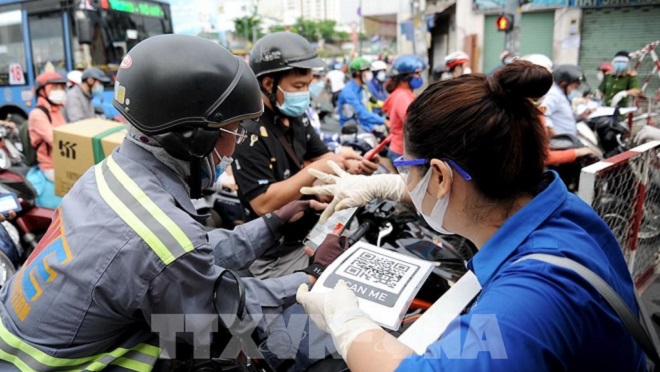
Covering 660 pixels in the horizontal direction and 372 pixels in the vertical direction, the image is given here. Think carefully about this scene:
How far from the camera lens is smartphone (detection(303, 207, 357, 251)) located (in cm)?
225

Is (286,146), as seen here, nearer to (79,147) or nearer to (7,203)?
(7,203)

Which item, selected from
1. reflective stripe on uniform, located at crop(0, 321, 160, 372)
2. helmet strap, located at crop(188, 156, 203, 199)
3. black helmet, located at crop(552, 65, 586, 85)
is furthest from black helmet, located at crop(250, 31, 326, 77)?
black helmet, located at crop(552, 65, 586, 85)

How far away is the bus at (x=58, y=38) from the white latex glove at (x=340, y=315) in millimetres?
8238

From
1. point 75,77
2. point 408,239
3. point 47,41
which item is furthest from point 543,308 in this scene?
point 47,41

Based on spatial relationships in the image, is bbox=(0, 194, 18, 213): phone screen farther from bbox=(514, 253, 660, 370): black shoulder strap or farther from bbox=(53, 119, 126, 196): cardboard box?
bbox=(514, 253, 660, 370): black shoulder strap

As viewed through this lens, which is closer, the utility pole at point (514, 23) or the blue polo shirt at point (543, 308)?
the blue polo shirt at point (543, 308)

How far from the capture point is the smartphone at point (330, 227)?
2252 millimetres

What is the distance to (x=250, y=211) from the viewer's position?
108 inches

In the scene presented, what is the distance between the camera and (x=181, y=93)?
1.54 metres

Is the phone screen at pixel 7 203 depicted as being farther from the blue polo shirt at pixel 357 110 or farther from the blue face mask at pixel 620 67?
the blue face mask at pixel 620 67

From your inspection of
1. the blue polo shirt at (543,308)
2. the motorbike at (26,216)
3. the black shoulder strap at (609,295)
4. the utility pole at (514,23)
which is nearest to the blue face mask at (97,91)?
the motorbike at (26,216)

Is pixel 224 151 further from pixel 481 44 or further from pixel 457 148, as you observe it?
pixel 481 44

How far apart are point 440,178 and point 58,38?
10111mm

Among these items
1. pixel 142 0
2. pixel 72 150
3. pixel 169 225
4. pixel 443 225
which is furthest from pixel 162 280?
pixel 142 0
